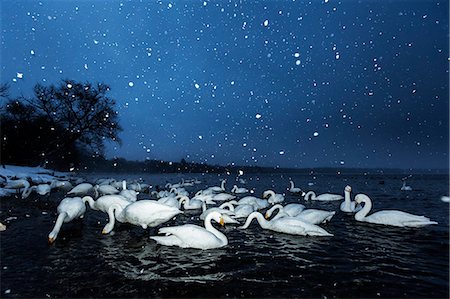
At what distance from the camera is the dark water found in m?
5.71

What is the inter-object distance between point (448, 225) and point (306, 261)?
7.87 metres

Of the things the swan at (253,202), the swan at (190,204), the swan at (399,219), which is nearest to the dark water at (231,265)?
the swan at (399,219)

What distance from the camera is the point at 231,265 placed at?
7070 millimetres

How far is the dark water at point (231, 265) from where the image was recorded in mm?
5711

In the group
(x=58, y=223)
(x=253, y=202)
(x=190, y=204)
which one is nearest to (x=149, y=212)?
(x=58, y=223)

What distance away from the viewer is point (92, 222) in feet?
39.0

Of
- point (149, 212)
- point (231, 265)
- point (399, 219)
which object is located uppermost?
point (149, 212)

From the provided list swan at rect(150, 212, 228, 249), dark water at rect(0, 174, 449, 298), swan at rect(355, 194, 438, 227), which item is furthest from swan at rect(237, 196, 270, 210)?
swan at rect(150, 212, 228, 249)

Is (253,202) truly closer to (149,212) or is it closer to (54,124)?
(149,212)

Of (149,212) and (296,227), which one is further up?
(149,212)

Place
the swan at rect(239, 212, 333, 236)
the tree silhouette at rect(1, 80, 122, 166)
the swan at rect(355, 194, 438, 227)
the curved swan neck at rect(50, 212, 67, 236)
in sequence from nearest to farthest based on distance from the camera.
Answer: the curved swan neck at rect(50, 212, 67, 236)
the swan at rect(239, 212, 333, 236)
the swan at rect(355, 194, 438, 227)
the tree silhouette at rect(1, 80, 122, 166)

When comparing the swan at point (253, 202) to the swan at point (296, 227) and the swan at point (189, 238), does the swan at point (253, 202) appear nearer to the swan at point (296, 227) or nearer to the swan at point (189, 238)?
the swan at point (296, 227)

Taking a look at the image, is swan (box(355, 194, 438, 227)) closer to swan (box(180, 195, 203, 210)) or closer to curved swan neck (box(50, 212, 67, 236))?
swan (box(180, 195, 203, 210))

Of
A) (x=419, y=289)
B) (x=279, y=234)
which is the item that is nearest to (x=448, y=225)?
(x=279, y=234)
